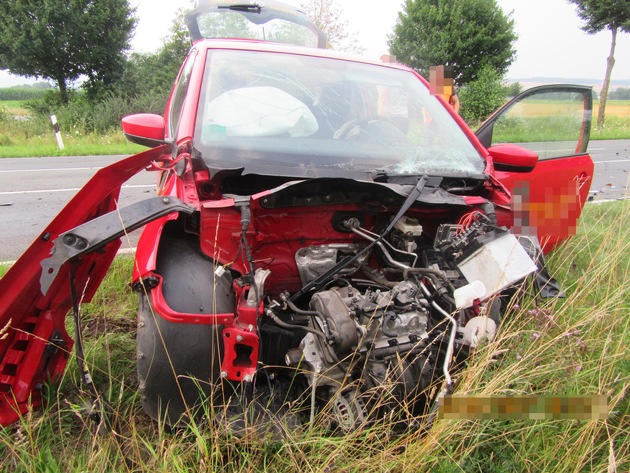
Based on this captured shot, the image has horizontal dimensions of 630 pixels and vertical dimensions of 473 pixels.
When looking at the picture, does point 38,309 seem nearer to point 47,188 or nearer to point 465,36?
point 47,188

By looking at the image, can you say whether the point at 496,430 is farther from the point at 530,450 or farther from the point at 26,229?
the point at 26,229

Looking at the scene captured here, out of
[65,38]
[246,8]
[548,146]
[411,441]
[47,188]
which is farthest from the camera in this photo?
[65,38]

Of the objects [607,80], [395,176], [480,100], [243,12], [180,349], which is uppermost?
[607,80]

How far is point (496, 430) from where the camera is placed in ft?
5.87

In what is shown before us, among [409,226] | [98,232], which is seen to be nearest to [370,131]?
[409,226]

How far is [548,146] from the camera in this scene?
11.4 ft

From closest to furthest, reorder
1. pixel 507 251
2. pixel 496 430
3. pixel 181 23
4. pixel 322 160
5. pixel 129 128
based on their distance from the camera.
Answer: pixel 496 430 → pixel 507 251 → pixel 322 160 → pixel 129 128 → pixel 181 23

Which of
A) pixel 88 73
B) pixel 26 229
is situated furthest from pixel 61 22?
pixel 26 229

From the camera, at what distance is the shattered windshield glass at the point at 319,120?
222 cm

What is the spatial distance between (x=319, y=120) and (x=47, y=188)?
20.3 feet

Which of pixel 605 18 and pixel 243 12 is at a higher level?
pixel 605 18

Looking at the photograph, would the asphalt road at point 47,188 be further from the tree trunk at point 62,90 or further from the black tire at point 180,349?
the tree trunk at point 62,90

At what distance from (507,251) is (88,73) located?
79.2 feet

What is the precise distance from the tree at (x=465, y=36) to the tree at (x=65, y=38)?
593 inches
